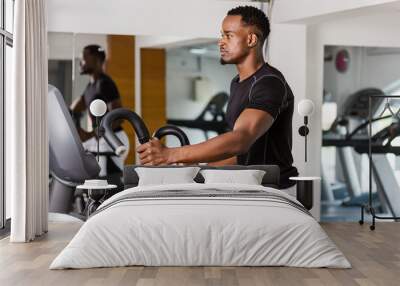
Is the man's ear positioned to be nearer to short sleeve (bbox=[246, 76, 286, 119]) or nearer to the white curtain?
short sleeve (bbox=[246, 76, 286, 119])

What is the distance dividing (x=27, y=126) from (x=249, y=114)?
8.26 feet

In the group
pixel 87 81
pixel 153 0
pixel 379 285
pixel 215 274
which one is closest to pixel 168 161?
pixel 87 81

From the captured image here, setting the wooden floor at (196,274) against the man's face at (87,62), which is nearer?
the wooden floor at (196,274)

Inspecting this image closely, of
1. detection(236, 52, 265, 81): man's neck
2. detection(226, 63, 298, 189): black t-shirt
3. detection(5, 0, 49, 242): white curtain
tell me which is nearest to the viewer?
detection(5, 0, 49, 242): white curtain

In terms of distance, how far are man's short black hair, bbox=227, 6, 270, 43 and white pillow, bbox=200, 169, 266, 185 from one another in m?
1.65

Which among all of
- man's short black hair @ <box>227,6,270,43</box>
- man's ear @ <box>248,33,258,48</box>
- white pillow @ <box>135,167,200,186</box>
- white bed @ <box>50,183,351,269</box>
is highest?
man's short black hair @ <box>227,6,270,43</box>

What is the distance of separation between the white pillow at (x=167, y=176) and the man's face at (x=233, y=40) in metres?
1.43

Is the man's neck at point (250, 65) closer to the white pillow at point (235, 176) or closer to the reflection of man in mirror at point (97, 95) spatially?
the white pillow at point (235, 176)

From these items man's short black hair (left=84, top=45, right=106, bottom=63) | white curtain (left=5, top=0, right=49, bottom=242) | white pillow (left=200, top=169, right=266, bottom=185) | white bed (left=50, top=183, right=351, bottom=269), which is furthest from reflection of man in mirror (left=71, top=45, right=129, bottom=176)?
white bed (left=50, top=183, right=351, bottom=269)

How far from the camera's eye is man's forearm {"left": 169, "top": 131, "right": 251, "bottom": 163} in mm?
7039

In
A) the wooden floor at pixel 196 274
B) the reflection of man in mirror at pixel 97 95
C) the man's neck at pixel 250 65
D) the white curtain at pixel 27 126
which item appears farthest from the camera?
the reflection of man in mirror at pixel 97 95

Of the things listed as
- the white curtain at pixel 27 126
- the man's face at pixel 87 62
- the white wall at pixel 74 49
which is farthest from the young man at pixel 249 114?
the white curtain at pixel 27 126

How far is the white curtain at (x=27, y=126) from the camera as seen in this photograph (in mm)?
5957

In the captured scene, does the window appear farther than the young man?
No
